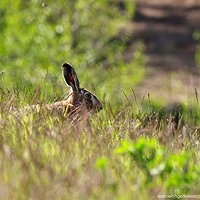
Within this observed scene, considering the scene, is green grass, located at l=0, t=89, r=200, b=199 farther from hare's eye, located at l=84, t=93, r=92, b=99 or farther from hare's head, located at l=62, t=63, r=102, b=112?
hare's eye, located at l=84, t=93, r=92, b=99

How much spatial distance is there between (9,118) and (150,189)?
1.96m

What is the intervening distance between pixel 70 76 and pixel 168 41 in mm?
19080

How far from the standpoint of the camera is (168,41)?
28781mm

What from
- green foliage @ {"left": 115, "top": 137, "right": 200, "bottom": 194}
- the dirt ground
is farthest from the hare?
the dirt ground

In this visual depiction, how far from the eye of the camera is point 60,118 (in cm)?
768

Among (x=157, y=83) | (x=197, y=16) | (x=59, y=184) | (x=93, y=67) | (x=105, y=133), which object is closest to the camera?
Result: (x=59, y=184)

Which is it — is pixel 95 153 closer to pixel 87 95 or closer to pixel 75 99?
pixel 75 99

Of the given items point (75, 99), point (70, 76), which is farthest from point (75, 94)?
point (70, 76)

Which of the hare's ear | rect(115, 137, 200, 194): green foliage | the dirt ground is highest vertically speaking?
the hare's ear

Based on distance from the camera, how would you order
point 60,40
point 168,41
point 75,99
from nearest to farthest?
point 75,99 < point 60,40 < point 168,41

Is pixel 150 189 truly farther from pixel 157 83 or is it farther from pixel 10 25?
pixel 157 83

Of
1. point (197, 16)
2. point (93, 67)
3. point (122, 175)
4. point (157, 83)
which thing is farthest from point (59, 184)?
point (197, 16)

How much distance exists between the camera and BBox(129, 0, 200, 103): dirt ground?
24844mm

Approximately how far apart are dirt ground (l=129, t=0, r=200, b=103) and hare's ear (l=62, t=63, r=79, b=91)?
12.8 m
